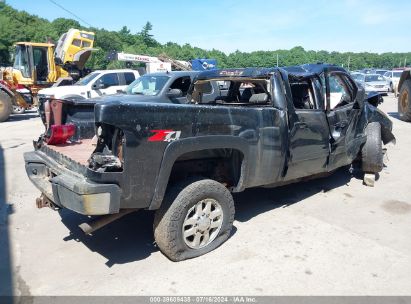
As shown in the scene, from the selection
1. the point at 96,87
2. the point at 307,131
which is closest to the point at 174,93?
the point at 96,87

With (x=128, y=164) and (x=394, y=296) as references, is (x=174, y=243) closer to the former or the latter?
(x=128, y=164)

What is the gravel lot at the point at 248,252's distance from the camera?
338cm

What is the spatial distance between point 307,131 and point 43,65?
15.7 meters

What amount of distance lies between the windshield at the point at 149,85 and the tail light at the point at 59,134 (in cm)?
530

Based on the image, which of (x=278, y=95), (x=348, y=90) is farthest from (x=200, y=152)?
(x=348, y=90)

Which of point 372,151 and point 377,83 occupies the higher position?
point 377,83

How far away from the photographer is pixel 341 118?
5375 mm

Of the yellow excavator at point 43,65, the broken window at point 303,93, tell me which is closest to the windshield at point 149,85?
the broken window at point 303,93

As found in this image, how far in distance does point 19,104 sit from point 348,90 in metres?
14.0

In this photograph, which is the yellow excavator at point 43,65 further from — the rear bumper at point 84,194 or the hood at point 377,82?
the hood at point 377,82

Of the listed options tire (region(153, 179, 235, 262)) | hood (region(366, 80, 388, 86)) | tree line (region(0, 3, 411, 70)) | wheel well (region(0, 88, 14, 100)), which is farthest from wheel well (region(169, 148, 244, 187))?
tree line (region(0, 3, 411, 70))

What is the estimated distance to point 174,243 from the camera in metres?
3.64

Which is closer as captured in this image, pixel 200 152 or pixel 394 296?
pixel 394 296

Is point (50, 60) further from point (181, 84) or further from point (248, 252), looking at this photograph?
point (248, 252)
